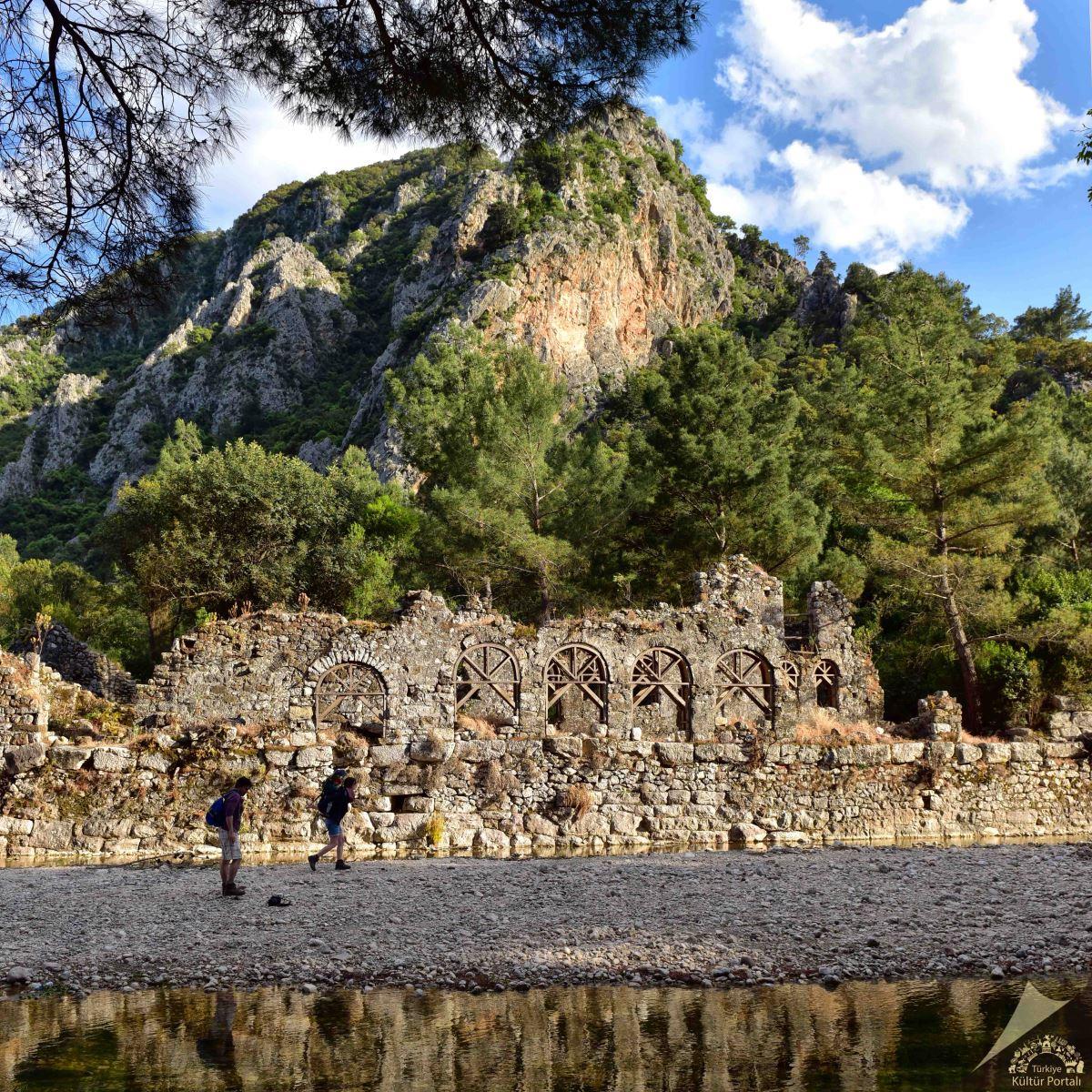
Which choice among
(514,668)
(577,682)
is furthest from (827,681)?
(514,668)

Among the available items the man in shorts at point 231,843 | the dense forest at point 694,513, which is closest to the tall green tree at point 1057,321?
the dense forest at point 694,513

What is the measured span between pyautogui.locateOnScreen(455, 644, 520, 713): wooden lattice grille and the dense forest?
283 cm

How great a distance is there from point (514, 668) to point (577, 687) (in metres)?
6.54

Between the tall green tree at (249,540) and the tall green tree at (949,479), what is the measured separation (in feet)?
57.5

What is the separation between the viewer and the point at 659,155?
104 metres

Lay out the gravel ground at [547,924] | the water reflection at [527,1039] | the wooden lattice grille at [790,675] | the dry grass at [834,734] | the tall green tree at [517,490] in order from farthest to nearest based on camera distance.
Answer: the tall green tree at [517,490], the wooden lattice grille at [790,675], the dry grass at [834,734], the gravel ground at [547,924], the water reflection at [527,1039]

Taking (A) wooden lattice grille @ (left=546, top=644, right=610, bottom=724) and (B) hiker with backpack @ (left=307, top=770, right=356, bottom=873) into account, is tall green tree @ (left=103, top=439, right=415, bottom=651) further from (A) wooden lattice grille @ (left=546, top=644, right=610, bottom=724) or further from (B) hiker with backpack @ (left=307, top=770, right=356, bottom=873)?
(B) hiker with backpack @ (left=307, top=770, right=356, bottom=873)

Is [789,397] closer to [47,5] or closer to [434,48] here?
[434,48]

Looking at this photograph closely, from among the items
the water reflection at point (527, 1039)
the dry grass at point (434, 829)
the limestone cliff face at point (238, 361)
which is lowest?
the water reflection at point (527, 1039)

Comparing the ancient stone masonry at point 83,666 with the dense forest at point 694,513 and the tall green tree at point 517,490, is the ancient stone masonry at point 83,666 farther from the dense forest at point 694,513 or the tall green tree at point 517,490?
the tall green tree at point 517,490

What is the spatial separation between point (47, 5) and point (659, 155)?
4282 inches

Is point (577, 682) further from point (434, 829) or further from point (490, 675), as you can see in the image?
point (434, 829)

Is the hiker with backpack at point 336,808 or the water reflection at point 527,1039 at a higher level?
the hiker with backpack at point 336,808

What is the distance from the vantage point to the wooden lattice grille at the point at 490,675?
1959cm
